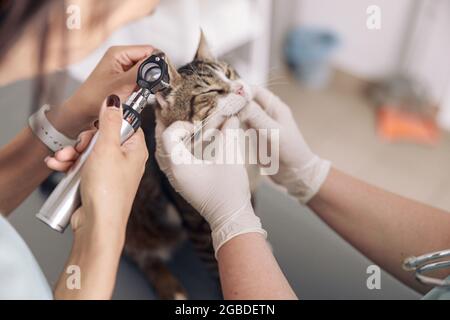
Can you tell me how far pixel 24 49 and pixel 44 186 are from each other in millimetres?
173

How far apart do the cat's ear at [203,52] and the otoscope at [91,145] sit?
87 millimetres

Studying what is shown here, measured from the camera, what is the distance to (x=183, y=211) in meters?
0.70

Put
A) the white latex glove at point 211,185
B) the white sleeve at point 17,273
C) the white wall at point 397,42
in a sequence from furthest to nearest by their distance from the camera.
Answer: the white wall at point 397,42
the white latex glove at point 211,185
the white sleeve at point 17,273

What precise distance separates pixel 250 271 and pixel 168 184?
18cm

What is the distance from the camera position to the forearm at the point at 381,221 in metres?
0.63

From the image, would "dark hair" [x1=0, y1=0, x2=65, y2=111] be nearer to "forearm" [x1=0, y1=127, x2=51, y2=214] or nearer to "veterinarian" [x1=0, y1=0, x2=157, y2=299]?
"veterinarian" [x1=0, y1=0, x2=157, y2=299]

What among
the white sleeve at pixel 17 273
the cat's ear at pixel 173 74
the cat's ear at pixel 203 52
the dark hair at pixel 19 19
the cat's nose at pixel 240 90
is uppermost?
the dark hair at pixel 19 19

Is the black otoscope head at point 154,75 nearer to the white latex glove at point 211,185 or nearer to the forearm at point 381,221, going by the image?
the white latex glove at point 211,185

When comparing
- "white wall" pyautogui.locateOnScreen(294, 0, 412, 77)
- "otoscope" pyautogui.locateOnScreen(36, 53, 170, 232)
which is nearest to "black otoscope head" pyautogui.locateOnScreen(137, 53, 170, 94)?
"otoscope" pyautogui.locateOnScreen(36, 53, 170, 232)

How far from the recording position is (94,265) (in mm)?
486

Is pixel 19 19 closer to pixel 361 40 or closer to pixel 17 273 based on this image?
pixel 17 273

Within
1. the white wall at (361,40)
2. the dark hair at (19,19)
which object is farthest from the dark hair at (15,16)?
the white wall at (361,40)

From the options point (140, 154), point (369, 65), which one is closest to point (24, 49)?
point (140, 154)
